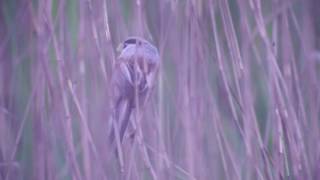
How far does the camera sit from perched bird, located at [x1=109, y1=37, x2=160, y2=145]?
123 cm

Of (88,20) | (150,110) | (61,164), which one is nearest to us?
(88,20)

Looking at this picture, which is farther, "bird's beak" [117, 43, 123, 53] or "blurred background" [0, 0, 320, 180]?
"bird's beak" [117, 43, 123, 53]

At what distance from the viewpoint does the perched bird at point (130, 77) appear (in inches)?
48.6

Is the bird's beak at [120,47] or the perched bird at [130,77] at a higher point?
the bird's beak at [120,47]

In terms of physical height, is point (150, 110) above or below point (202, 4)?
below

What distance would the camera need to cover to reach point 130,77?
1268mm

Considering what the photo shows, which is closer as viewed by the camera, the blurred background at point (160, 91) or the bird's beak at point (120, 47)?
the blurred background at point (160, 91)

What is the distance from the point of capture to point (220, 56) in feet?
3.84

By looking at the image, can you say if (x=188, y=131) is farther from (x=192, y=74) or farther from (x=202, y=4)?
(x=202, y=4)

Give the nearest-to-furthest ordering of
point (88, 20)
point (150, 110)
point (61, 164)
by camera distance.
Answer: point (88, 20) → point (150, 110) → point (61, 164)

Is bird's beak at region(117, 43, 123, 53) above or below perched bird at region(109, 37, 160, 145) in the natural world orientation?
above

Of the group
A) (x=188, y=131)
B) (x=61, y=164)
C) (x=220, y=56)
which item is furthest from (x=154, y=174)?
(x=61, y=164)

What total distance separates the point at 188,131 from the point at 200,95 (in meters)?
0.07

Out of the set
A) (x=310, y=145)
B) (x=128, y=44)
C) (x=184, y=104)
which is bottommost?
(x=310, y=145)
